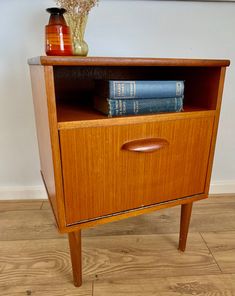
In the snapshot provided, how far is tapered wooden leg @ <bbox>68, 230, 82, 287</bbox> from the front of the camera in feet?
2.11

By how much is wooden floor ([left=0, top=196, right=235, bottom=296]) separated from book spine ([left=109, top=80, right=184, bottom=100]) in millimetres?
606

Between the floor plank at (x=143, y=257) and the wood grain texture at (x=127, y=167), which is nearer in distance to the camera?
the wood grain texture at (x=127, y=167)

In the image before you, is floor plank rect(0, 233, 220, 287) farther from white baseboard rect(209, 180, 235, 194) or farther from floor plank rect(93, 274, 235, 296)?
white baseboard rect(209, 180, 235, 194)

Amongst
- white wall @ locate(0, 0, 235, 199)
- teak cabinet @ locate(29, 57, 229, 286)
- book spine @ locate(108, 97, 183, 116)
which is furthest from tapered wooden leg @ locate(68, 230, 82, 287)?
white wall @ locate(0, 0, 235, 199)

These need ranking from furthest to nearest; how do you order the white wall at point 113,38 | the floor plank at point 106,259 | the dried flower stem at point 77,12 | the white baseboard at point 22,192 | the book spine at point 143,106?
the white baseboard at point 22,192, the white wall at point 113,38, the floor plank at point 106,259, the dried flower stem at point 77,12, the book spine at point 143,106

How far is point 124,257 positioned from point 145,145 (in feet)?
1.67

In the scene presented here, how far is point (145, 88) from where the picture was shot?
560mm

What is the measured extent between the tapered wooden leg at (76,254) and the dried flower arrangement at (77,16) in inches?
21.2

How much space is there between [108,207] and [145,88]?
0.32m

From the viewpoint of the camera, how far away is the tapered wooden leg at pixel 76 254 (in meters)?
0.64

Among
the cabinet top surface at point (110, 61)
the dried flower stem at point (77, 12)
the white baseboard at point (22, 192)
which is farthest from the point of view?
the white baseboard at point (22, 192)

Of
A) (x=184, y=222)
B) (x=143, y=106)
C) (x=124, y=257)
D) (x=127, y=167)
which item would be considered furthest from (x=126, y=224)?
(x=143, y=106)

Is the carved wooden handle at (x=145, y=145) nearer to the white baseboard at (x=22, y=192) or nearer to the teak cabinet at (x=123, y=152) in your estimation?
the teak cabinet at (x=123, y=152)

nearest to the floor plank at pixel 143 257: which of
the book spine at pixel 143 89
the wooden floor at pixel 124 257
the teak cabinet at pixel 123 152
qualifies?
the wooden floor at pixel 124 257
